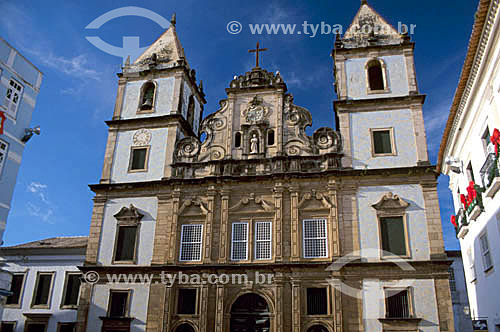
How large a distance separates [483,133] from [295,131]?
958cm

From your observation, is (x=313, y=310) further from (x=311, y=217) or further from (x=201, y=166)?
(x=201, y=166)

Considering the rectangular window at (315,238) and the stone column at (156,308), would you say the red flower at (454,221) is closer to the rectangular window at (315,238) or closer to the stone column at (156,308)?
the rectangular window at (315,238)

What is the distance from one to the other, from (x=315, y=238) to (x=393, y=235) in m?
3.73

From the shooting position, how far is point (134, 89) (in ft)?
97.5

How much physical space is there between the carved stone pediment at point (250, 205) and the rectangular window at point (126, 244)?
556 cm

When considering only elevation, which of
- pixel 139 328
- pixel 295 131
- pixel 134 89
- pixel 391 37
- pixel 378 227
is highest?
pixel 391 37

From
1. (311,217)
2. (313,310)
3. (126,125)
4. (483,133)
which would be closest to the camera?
(483,133)

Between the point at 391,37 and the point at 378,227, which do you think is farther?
the point at 391,37

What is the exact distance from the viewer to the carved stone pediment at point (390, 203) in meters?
22.9

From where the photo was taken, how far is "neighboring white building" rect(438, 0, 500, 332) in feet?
56.9

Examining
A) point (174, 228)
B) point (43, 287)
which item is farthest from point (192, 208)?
point (43, 287)

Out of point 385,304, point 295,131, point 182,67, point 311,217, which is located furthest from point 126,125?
point 385,304

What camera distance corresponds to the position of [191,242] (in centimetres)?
2434

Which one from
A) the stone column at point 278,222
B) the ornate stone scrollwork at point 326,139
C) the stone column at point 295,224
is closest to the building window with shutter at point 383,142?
the ornate stone scrollwork at point 326,139
